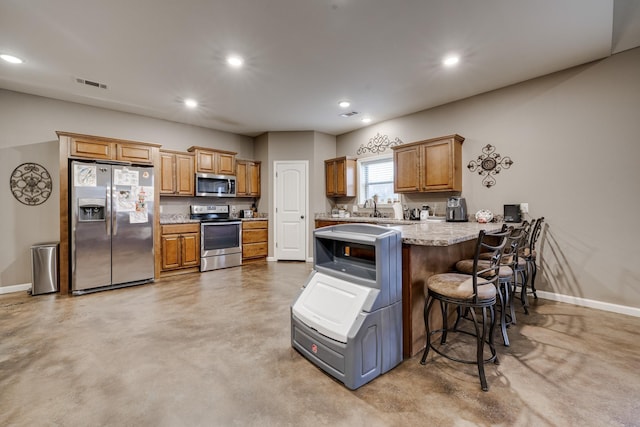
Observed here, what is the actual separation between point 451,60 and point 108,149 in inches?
189

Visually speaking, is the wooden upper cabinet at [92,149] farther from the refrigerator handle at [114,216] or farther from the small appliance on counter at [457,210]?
the small appliance on counter at [457,210]

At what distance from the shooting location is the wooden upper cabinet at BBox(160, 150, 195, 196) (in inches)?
195

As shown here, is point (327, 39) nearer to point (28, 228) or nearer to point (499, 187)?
point (499, 187)

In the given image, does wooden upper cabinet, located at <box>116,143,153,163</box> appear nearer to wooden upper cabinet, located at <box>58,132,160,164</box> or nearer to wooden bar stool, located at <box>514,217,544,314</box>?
wooden upper cabinet, located at <box>58,132,160,164</box>

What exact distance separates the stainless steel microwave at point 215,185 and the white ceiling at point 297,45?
1503 millimetres

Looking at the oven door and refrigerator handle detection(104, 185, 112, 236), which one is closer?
refrigerator handle detection(104, 185, 112, 236)

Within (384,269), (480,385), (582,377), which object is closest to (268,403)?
(384,269)

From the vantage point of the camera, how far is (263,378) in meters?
1.89

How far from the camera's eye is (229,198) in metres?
6.06

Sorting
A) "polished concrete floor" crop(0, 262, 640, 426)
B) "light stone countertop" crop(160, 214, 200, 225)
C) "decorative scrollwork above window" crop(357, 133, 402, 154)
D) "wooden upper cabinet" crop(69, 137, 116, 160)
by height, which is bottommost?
"polished concrete floor" crop(0, 262, 640, 426)

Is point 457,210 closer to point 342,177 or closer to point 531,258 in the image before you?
point 531,258

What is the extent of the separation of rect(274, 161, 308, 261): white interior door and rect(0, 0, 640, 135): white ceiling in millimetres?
1907

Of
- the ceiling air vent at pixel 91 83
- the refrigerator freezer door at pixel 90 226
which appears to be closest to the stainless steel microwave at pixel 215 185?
the refrigerator freezer door at pixel 90 226

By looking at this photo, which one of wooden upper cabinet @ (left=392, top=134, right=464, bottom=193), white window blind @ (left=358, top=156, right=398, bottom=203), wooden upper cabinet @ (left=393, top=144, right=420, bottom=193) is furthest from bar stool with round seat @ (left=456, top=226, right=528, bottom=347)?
white window blind @ (left=358, top=156, right=398, bottom=203)
